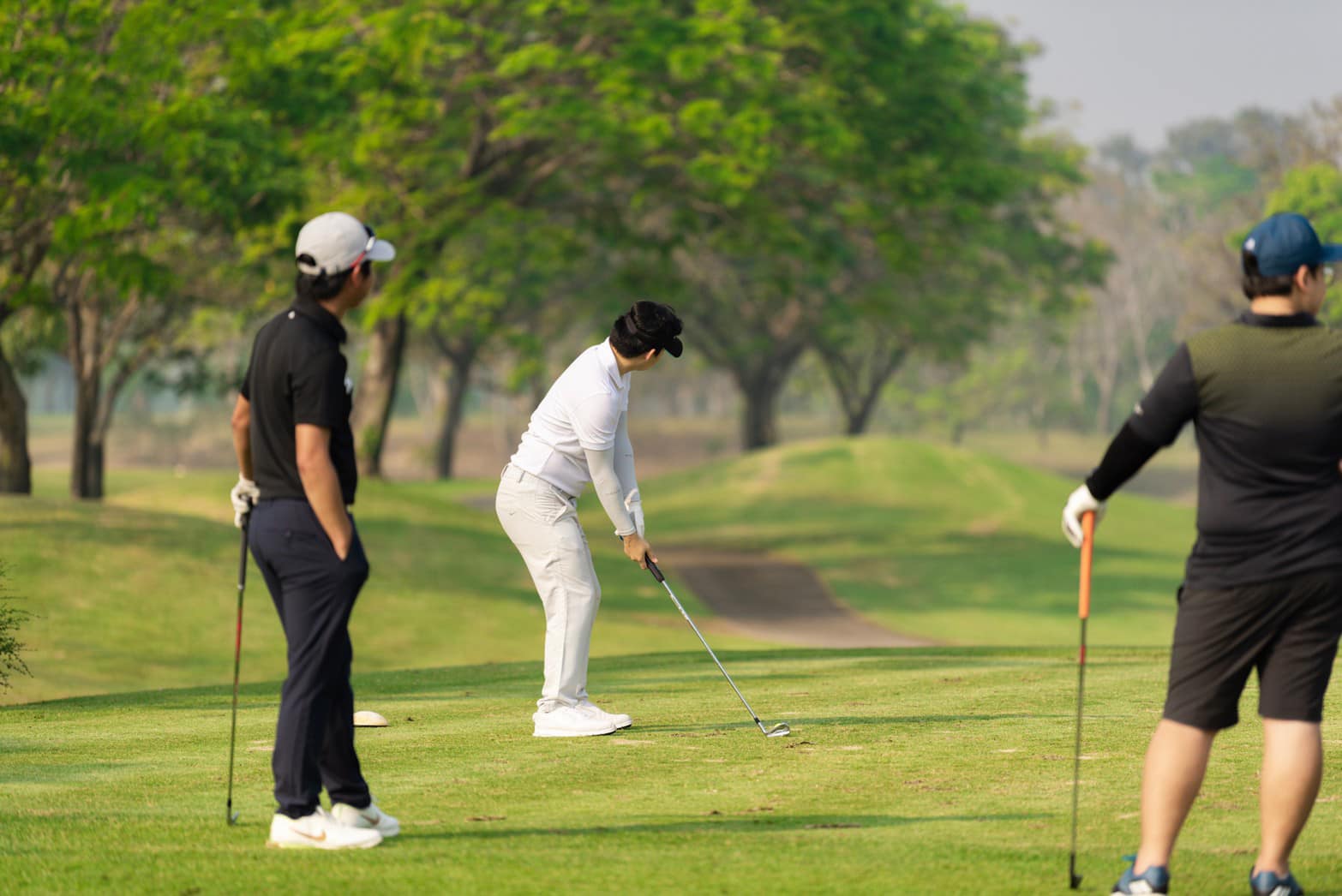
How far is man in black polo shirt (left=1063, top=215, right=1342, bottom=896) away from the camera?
5320 millimetres

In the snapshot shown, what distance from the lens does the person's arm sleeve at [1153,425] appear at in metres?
5.39

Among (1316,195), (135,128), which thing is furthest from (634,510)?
(1316,195)

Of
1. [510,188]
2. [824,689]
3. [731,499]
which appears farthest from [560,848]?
[731,499]

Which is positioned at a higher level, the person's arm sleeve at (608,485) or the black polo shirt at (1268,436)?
the black polo shirt at (1268,436)

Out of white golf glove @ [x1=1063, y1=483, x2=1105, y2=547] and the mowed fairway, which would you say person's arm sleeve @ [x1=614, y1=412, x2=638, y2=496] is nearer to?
the mowed fairway

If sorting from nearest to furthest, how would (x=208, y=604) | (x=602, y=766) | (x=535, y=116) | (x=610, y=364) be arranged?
(x=602, y=766) → (x=610, y=364) → (x=208, y=604) → (x=535, y=116)

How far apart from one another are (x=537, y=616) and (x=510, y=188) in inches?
468

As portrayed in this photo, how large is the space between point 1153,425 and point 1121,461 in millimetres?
167

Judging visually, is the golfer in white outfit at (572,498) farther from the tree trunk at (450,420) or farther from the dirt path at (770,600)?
the tree trunk at (450,420)

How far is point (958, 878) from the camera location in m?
5.71

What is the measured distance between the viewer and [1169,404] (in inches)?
213

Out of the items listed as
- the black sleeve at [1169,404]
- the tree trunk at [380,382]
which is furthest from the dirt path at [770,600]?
the black sleeve at [1169,404]

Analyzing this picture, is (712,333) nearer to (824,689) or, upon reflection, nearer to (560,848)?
(824,689)

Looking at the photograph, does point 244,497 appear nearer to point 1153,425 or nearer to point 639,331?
point 639,331
